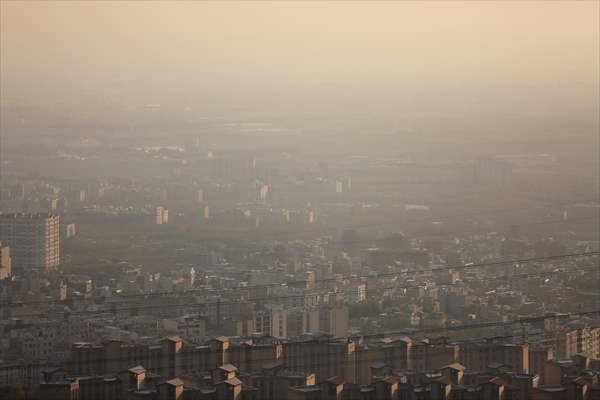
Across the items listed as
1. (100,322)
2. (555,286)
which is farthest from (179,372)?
(555,286)

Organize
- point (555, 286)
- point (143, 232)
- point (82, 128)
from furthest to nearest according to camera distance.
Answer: point (82, 128) → point (143, 232) → point (555, 286)

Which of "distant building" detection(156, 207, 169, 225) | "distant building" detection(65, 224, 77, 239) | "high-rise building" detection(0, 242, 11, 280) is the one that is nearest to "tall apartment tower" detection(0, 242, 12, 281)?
"high-rise building" detection(0, 242, 11, 280)

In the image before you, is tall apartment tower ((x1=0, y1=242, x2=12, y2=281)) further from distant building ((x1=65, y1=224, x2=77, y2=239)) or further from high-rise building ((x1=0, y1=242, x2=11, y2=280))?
distant building ((x1=65, y1=224, x2=77, y2=239))

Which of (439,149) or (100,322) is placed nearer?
(100,322)

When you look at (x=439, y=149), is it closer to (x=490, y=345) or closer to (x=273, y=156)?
(x=273, y=156)

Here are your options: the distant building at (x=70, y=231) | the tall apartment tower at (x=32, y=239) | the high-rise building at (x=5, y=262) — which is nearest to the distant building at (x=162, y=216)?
the distant building at (x=70, y=231)

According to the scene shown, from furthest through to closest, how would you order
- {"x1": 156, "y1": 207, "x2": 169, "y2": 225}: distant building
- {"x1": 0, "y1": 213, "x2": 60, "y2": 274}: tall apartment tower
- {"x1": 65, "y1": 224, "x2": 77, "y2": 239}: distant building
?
{"x1": 156, "y1": 207, "x2": 169, "y2": 225}: distant building → {"x1": 65, "y1": 224, "x2": 77, "y2": 239}: distant building → {"x1": 0, "y1": 213, "x2": 60, "y2": 274}: tall apartment tower

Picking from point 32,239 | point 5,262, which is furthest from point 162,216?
point 5,262
